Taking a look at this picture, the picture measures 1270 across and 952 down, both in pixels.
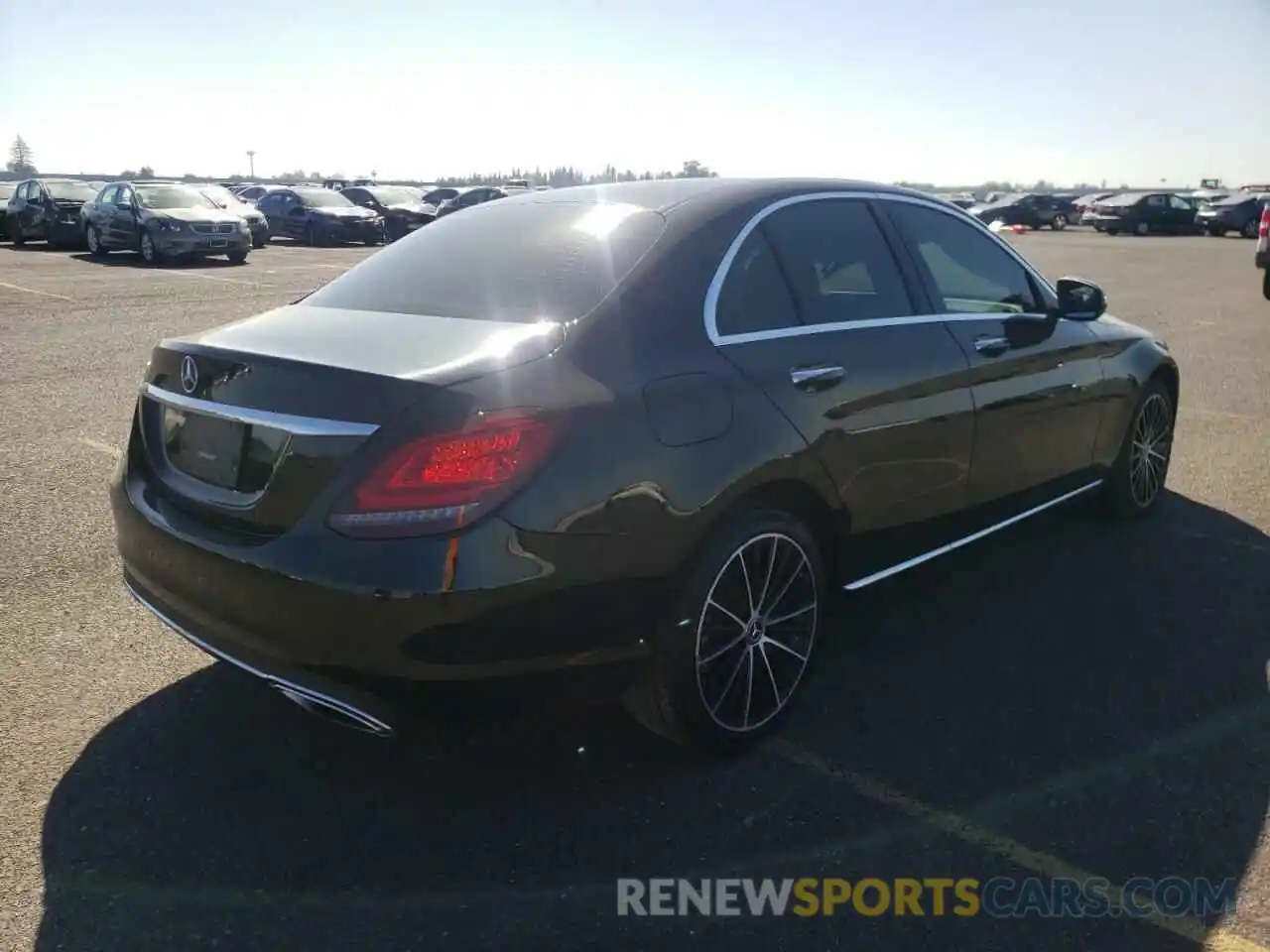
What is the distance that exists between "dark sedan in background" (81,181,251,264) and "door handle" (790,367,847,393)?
66.3 ft

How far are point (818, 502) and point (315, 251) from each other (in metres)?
25.8

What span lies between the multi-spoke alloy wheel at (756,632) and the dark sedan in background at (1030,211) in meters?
48.5

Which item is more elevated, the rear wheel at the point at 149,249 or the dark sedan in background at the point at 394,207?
the dark sedan in background at the point at 394,207

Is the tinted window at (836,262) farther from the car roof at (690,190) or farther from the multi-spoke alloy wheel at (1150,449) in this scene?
the multi-spoke alloy wheel at (1150,449)

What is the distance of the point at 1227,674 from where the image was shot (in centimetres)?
382

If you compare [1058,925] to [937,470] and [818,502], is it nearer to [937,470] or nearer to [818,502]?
[818,502]

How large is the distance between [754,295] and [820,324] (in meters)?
0.31

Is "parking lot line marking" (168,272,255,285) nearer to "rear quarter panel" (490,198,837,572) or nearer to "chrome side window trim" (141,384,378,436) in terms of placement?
"chrome side window trim" (141,384,378,436)

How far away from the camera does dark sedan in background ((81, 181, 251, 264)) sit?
21.0 metres

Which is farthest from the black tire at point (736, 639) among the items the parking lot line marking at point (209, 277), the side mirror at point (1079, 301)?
the parking lot line marking at point (209, 277)

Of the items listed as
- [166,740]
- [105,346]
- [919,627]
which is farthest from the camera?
[105,346]

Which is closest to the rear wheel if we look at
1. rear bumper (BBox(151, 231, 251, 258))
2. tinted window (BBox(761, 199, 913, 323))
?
rear bumper (BBox(151, 231, 251, 258))

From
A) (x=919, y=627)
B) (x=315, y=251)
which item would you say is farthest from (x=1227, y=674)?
(x=315, y=251)

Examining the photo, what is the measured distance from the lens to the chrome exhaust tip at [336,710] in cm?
260
